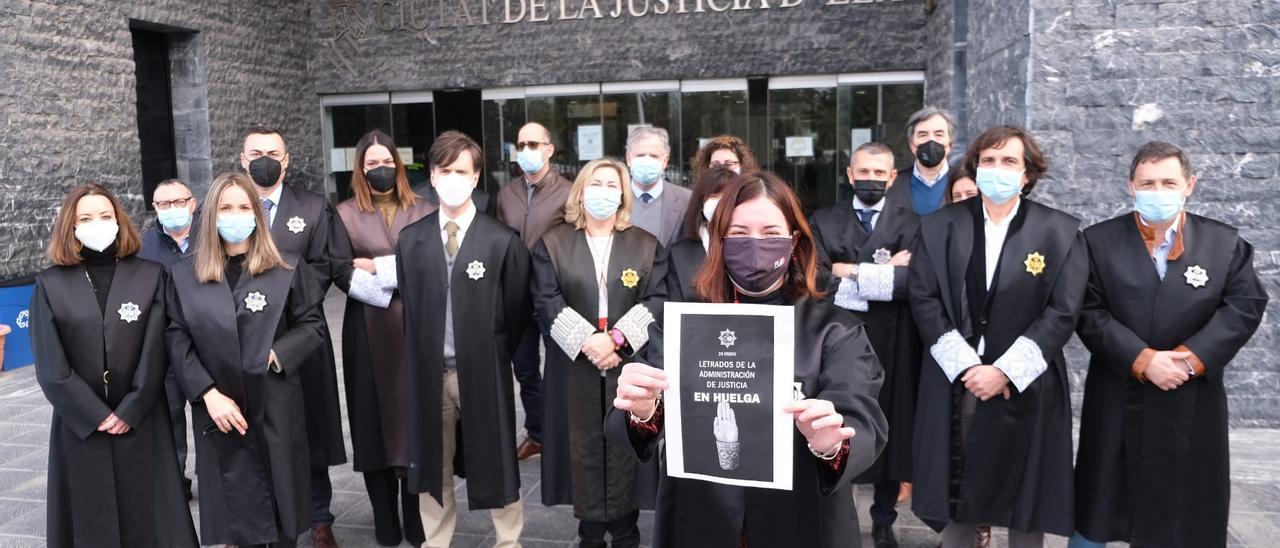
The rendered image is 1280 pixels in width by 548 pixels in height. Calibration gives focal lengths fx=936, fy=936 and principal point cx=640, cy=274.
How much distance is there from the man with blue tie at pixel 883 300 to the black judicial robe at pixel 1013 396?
0.53 m

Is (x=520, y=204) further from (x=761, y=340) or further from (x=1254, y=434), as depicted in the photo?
(x=1254, y=434)

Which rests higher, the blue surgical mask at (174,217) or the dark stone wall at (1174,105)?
the dark stone wall at (1174,105)

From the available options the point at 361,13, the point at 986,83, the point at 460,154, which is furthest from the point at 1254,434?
the point at 361,13

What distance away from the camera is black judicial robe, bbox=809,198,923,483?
4.51 metres

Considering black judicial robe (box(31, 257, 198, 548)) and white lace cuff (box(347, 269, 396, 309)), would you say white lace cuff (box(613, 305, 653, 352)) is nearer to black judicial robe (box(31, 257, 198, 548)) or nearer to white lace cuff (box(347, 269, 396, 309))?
white lace cuff (box(347, 269, 396, 309))

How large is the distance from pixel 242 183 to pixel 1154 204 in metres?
3.77

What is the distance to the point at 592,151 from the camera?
43.7 feet

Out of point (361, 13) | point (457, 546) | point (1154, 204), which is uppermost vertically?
point (361, 13)

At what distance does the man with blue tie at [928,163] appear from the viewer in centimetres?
500

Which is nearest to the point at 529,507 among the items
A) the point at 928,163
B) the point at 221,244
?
the point at 221,244

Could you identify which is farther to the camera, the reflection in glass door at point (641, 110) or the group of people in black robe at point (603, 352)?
the reflection in glass door at point (641, 110)

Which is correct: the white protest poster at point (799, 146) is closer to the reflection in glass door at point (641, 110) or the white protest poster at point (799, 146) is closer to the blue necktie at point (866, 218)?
the reflection in glass door at point (641, 110)

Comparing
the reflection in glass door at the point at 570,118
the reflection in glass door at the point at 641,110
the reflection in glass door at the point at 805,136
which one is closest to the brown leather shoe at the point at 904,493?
the reflection in glass door at the point at 805,136

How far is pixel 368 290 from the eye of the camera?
4676 mm
